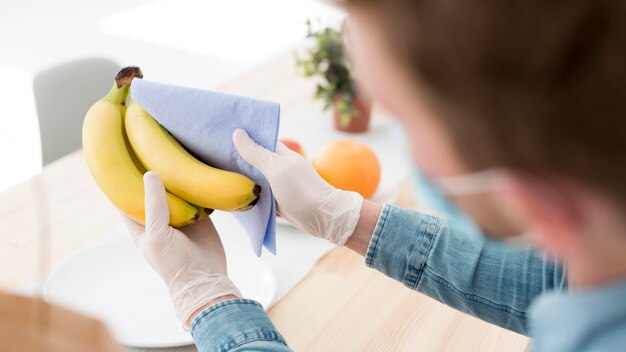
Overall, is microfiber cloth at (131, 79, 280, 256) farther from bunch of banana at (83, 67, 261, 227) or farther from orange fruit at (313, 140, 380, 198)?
orange fruit at (313, 140, 380, 198)

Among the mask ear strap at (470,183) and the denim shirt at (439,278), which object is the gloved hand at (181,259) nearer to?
the denim shirt at (439,278)

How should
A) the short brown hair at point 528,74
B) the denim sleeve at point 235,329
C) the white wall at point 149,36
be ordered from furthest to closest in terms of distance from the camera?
the white wall at point 149,36 → the denim sleeve at point 235,329 → the short brown hair at point 528,74

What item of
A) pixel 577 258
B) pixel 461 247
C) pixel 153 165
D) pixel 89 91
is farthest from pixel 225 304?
pixel 89 91

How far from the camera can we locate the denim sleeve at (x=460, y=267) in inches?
40.8

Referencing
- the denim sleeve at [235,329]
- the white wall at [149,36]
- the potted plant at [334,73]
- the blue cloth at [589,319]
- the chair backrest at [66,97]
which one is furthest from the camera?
the white wall at [149,36]

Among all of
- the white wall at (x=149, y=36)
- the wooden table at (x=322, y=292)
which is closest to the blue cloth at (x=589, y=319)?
the wooden table at (x=322, y=292)

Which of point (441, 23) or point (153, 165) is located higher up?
point (441, 23)

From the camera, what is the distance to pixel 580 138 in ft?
1.56

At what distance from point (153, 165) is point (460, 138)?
61cm

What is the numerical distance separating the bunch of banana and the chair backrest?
2.60 feet

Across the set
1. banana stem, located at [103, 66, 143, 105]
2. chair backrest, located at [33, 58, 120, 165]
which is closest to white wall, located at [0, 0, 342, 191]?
chair backrest, located at [33, 58, 120, 165]

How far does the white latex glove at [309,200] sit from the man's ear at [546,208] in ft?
1.83

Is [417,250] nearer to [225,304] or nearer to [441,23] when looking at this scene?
[225,304]

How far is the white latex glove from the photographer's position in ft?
3.58
